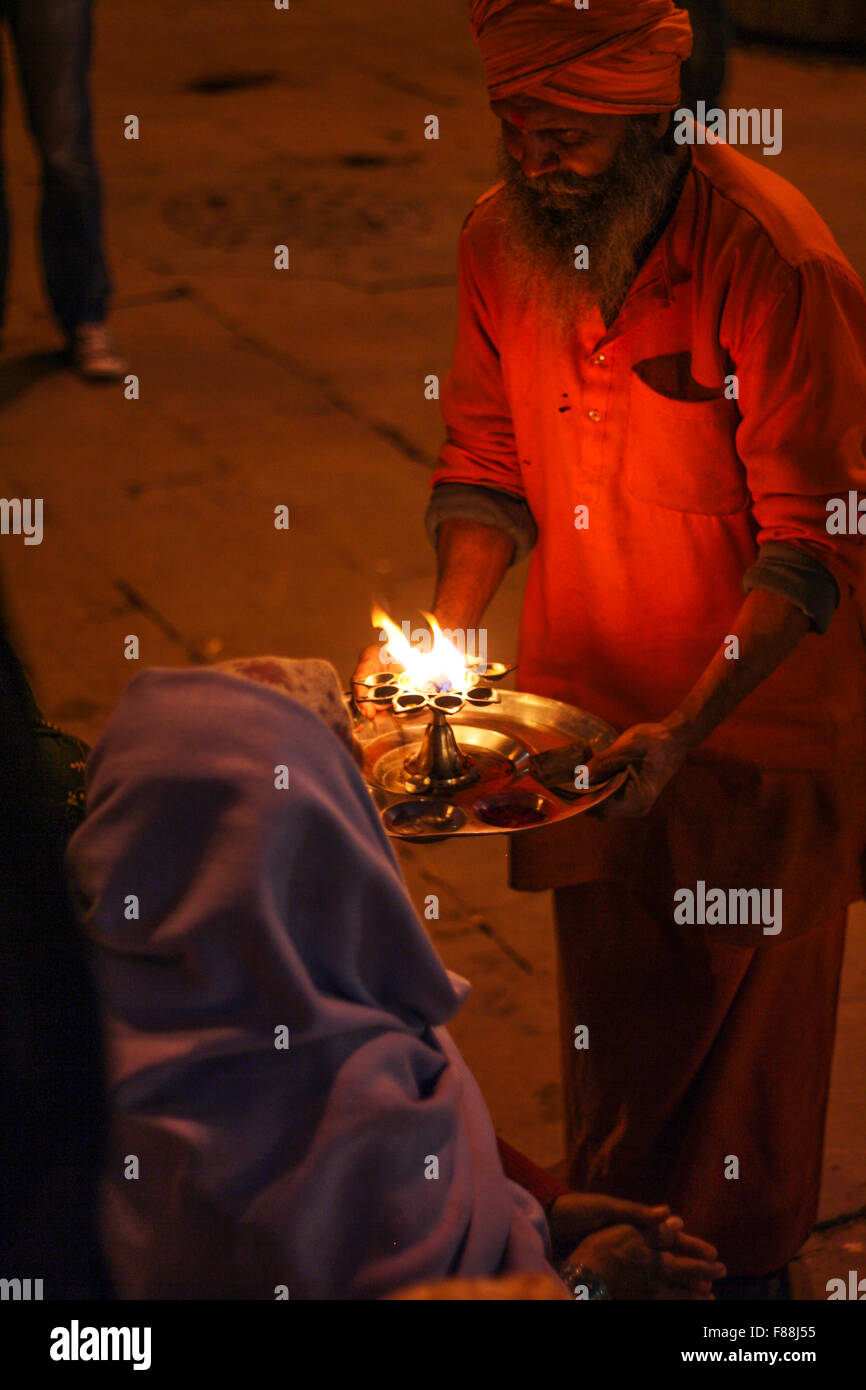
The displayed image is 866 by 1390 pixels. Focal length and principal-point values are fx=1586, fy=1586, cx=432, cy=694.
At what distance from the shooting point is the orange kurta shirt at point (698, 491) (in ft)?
8.72

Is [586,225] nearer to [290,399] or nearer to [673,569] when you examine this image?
[673,569]

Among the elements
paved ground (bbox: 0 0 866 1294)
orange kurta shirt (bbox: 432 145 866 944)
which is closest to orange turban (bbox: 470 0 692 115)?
orange kurta shirt (bbox: 432 145 866 944)

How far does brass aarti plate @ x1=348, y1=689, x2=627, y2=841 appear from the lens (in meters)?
2.63

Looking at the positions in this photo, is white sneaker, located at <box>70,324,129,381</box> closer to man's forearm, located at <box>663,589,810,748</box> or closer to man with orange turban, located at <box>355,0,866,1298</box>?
man with orange turban, located at <box>355,0,866,1298</box>

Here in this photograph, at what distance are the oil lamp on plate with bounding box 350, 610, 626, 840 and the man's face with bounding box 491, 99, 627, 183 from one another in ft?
2.68

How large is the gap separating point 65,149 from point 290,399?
4.92ft

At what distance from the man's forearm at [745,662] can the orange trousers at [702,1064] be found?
550 mm

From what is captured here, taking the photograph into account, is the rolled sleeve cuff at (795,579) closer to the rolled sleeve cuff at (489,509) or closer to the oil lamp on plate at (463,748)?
the oil lamp on plate at (463,748)

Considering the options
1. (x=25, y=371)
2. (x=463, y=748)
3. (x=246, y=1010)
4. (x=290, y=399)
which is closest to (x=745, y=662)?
(x=463, y=748)

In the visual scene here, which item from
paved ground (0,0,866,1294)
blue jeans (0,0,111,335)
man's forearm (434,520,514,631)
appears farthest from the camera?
blue jeans (0,0,111,335)

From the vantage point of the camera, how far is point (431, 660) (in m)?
2.83

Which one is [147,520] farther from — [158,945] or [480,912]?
[158,945]

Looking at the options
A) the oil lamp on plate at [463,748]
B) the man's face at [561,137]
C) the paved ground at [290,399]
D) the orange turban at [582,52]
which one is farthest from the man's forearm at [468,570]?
the paved ground at [290,399]

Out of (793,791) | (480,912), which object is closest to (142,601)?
(480,912)
